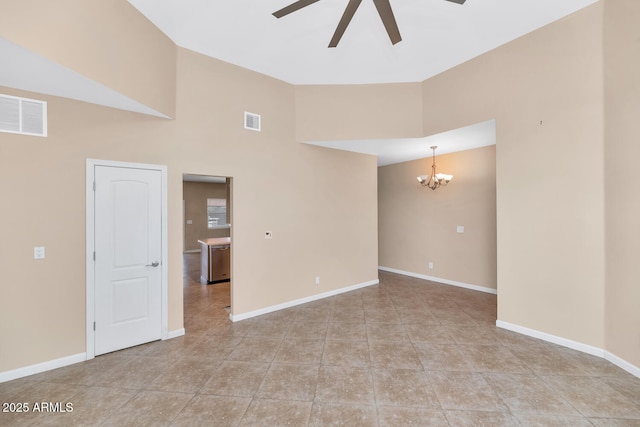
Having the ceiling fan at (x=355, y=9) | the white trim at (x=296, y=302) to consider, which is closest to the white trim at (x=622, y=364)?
the white trim at (x=296, y=302)

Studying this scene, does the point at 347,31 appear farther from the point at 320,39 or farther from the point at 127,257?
the point at 127,257

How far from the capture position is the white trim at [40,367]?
2.47m

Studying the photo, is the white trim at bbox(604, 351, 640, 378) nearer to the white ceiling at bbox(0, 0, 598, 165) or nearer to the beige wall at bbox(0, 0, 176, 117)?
the white ceiling at bbox(0, 0, 598, 165)

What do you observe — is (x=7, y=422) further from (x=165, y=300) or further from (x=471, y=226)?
(x=471, y=226)

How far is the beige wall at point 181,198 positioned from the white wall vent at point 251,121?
0.09m

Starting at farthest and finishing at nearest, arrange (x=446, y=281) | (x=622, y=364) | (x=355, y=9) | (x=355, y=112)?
(x=446, y=281), (x=355, y=112), (x=622, y=364), (x=355, y=9)

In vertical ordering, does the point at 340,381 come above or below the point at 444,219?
below

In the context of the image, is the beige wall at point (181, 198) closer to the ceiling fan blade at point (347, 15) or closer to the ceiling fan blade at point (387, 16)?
the ceiling fan blade at point (347, 15)

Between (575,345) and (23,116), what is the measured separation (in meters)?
6.25

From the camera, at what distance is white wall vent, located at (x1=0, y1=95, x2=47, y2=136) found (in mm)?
2482

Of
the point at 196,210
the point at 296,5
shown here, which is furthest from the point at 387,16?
the point at 196,210

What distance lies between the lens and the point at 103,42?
2365 mm

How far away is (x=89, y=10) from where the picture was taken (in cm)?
224

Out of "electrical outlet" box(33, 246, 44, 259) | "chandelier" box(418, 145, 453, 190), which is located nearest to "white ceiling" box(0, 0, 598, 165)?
"chandelier" box(418, 145, 453, 190)
